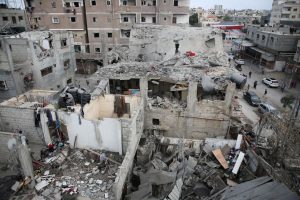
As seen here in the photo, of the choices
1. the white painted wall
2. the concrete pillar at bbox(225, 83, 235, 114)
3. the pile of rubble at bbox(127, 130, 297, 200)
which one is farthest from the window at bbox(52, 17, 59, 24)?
the concrete pillar at bbox(225, 83, 235, 114)

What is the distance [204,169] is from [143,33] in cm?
1647

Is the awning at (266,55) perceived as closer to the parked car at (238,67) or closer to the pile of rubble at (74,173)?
the parked car at (238,67)

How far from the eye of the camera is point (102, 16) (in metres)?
33.6

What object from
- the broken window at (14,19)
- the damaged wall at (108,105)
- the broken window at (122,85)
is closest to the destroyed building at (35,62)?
the broken window at (122,85)

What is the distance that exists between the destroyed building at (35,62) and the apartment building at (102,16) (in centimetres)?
780

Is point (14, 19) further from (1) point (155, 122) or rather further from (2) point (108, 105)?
(1) point (155, 122)

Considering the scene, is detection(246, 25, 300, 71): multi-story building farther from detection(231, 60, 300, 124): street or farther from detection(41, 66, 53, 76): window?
detection(41, 66, 53, 76): window

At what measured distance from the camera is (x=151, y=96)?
17594 mm

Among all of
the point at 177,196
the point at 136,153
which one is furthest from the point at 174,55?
the point at 177,196

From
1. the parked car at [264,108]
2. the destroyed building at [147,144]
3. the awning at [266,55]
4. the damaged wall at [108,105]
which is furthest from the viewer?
the awning at [266,55]

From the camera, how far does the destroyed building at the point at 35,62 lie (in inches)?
781

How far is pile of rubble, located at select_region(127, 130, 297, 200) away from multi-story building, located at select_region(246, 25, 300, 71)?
1047 inches

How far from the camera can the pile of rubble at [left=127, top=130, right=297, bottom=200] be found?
10750 mm

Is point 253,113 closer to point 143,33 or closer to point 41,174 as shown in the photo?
point 143,33
